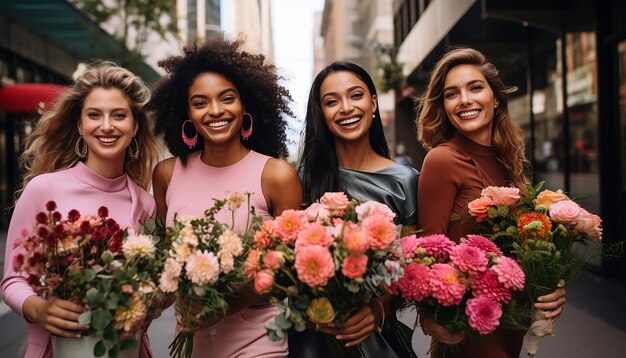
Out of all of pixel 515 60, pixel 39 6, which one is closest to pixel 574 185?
pixel 515 60

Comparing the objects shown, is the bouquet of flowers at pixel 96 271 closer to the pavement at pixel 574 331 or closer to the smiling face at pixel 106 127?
the smiling face at pixel 106 127

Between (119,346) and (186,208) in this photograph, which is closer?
(119,346)

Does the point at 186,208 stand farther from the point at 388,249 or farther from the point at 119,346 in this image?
the point at 388,249

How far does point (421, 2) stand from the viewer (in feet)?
66.4

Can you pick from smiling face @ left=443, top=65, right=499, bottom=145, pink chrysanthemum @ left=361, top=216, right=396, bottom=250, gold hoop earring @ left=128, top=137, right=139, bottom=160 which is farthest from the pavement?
pink chrysanthemum @ left=361, top=216, right=396, bottom=250

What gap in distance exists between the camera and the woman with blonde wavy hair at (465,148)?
118 inches

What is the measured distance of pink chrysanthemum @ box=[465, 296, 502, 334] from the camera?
2371 millimetres

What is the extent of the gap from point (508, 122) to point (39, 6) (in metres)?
15.2

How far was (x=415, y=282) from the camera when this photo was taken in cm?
242

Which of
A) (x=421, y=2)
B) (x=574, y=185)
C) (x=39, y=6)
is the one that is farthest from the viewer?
(x=421, y=2)

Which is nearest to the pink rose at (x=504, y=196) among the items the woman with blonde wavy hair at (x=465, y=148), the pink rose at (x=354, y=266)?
the woman with blonde wavy hair at (x=465, y=148)

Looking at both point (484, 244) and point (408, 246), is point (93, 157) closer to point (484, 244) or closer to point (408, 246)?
point (408, 246)

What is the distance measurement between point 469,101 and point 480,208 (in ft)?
2.38

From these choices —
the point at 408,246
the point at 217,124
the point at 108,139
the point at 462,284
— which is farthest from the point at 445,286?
the point at 108,139
